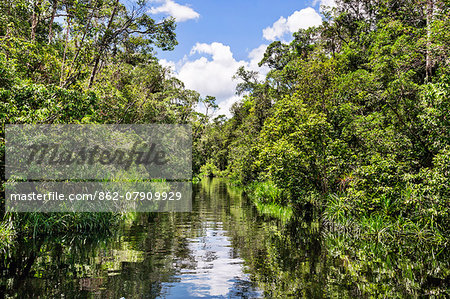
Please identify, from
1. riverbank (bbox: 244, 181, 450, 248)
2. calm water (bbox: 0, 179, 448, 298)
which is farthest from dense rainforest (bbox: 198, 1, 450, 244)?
calm water (bbox: 0, 179, 448, 298)

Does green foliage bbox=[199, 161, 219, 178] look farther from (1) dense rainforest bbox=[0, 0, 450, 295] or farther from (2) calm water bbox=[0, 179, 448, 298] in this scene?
(2) calm water bbox=[0, 179, 448, 298]

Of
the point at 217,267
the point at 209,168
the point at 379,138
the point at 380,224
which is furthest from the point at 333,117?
the point at 209,168

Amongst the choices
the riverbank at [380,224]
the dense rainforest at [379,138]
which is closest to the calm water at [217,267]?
the riverbank at [380,224]

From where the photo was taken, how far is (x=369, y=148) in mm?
13906

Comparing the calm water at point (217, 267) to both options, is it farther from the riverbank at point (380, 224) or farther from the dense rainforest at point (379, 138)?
the dense rainforest at point (379, 138)

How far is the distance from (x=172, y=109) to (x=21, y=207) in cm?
2764

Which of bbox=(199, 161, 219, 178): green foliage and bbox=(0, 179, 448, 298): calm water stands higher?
bbox=(199, 161, 219, 178): green foliage

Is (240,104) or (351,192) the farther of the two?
(240,104)

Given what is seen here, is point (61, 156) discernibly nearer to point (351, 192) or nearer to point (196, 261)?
point (196, 261)

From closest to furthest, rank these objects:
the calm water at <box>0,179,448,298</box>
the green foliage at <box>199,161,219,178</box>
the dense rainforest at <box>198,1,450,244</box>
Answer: the calm water at <box>0,179,448,298</box>, the dense rainforest at <box>198,1,450,244</box>, the green foliage at <box>199,161,219,178</box>

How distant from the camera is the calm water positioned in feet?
23.1

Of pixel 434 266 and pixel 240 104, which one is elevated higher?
pixel 240 104

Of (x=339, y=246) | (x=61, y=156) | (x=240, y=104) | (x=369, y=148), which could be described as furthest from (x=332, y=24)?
(x=61, y=156)

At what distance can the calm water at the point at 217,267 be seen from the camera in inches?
277
